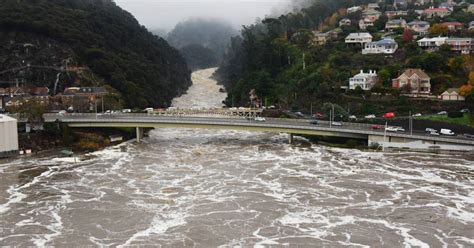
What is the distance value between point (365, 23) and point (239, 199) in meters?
70.0

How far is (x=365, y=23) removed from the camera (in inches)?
3885

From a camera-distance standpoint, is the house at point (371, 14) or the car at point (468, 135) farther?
the house at point (371, 14)

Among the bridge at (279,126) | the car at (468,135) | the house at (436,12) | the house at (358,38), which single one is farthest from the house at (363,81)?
the house at (436,12)

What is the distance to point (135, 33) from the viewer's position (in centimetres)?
11000

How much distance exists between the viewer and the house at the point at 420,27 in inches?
3381

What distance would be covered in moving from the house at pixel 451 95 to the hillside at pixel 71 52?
40238 mm

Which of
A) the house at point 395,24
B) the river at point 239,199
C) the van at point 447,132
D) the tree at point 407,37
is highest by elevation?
the house at point 395,24

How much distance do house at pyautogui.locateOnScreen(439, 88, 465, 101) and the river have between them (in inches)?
Result: 534

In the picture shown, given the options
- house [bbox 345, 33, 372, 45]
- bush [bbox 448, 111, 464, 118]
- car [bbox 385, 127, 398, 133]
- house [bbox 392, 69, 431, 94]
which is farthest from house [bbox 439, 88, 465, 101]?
house [bbox 345, 33, 372, 45]

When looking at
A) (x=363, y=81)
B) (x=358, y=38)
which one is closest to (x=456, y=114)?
(x=363, y=81)

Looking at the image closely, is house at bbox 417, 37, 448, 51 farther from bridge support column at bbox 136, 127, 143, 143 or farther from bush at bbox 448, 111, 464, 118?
bridge support column at bbox 136, 127, 143, 143

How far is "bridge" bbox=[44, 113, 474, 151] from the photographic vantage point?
167ft

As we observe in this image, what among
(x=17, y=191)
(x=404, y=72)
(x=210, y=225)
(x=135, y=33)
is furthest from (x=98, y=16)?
(x=210, y=225)

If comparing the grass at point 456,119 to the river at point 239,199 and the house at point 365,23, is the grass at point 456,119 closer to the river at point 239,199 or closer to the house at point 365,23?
the river at point 239,199
